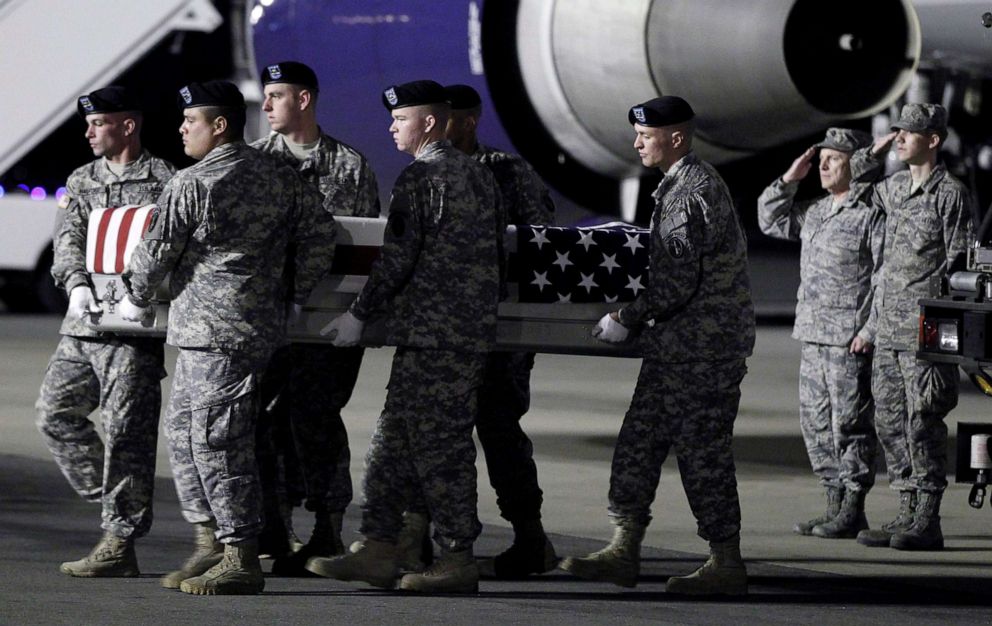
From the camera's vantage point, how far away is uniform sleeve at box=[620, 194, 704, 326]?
271 inches

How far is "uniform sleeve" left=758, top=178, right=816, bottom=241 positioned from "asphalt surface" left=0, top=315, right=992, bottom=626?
3.96 feet

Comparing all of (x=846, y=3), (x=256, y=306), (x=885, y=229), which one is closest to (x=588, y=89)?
(x=846, y=3)

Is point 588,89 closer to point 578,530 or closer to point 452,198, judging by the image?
point 578,530

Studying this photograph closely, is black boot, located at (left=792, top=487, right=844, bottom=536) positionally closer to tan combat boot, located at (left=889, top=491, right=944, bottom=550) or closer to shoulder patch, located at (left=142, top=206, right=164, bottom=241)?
tan combat boot, located at (left=889, top=491, right=944, bottom=550)

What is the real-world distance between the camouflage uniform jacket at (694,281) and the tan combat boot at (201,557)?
1.56m

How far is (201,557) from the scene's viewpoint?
273 inches

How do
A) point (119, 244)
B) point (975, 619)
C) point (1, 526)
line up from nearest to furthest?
point (975, 619), point (119, 244), point (1, 526)

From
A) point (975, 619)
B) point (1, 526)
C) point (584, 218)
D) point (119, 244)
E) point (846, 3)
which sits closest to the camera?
point (975, 619)

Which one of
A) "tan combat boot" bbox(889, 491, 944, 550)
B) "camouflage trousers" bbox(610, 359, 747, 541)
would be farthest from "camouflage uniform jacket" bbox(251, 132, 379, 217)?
"tan combat boot" bbox(889, 491, 944, 550)

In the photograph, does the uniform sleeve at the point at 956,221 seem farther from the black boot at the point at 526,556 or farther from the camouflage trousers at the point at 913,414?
the black boot at the point at 526,556

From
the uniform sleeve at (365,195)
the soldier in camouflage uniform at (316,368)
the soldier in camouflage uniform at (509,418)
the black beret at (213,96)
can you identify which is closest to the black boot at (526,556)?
the soldier in camouflage uniform at (509,418)

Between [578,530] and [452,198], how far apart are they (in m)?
2.03

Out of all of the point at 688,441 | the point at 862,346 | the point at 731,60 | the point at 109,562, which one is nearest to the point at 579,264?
the point at 688,441

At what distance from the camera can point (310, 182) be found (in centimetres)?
750
